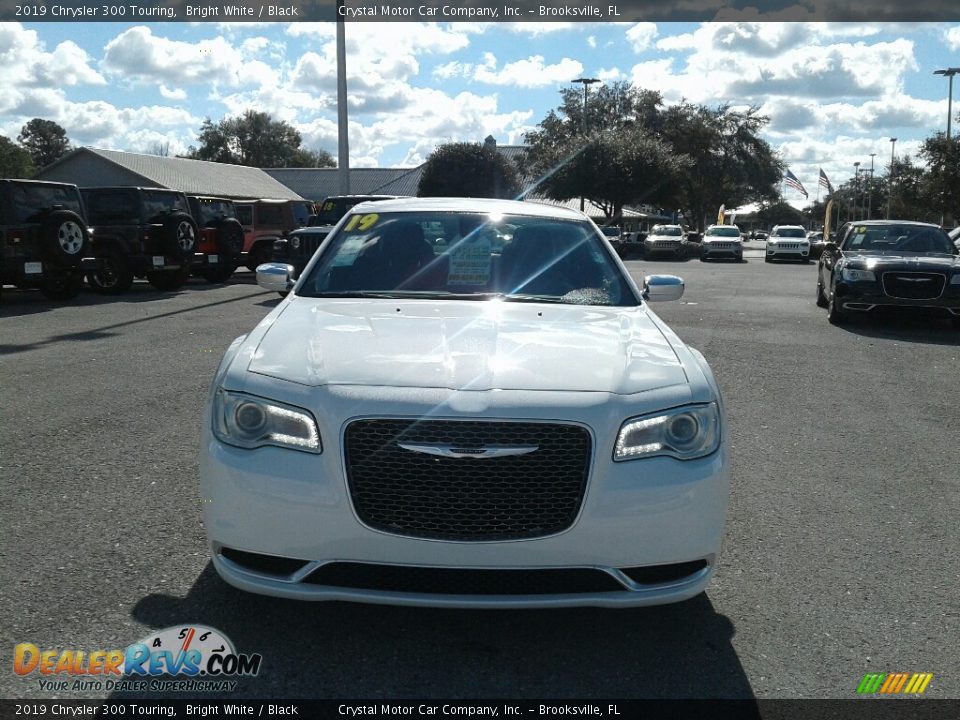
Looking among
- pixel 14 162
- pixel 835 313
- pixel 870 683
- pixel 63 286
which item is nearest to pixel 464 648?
pixel 870 683

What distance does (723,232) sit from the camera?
138ft

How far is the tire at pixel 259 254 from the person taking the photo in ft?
74.7

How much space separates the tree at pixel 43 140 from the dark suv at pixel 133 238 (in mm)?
112677

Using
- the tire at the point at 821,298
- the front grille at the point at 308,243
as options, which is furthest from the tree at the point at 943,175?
the front grille at the point at 308,243

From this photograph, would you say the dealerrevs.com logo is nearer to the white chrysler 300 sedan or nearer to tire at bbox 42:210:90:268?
the white chrysler 300 sedan

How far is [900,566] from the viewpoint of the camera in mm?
4105

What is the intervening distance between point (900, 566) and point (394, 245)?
281cm

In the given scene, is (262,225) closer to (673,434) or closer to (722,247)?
(673,434)

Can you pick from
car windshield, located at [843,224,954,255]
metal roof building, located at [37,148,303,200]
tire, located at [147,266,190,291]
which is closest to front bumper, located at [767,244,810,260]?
metal roof building, located at [37,148,303,200]

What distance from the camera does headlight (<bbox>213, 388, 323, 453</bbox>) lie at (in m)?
3.08

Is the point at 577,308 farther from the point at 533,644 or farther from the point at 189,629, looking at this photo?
the point at 189,629

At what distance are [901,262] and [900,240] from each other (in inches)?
57.6

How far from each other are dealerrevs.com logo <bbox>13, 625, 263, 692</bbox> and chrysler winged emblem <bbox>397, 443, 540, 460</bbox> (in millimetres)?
887

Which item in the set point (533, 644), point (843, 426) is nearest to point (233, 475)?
point (533, 644)
